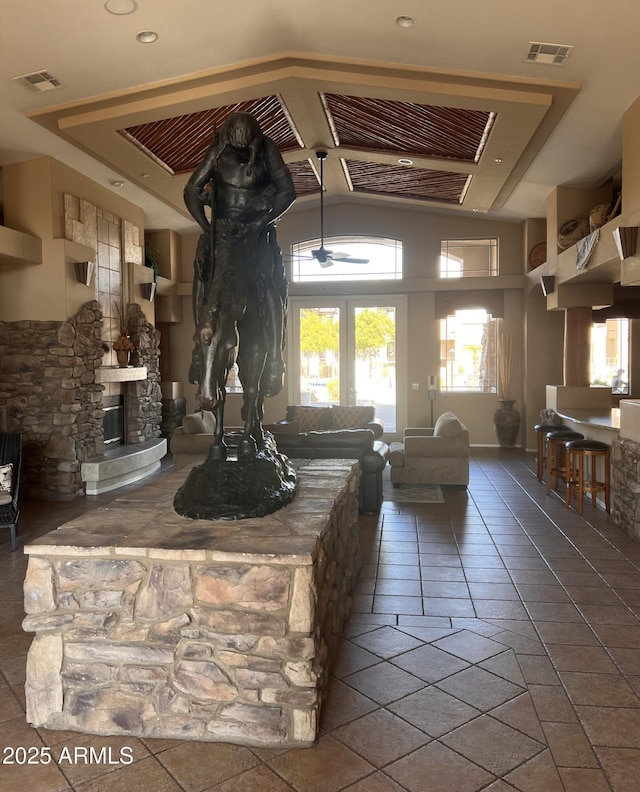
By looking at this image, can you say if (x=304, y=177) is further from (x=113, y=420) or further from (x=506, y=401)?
(x=506, y=401)

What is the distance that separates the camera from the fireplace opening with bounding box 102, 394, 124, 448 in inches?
320

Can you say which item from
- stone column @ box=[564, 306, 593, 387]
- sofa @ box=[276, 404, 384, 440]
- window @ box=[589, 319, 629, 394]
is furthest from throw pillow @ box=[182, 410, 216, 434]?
window @ box=[589, 319, 629, 394]

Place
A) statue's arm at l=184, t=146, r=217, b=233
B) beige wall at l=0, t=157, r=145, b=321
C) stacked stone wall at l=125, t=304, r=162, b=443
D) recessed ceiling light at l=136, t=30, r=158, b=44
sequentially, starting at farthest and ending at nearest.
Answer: stacked stone wall at l=125, t=304, r=162, b=443
beige wall at l=0, t=157, r=145, b=321
recessed ceiling light at l=136, t=30, r=158, b=44
statue's arm at l=184, t=146, r=217, b=233

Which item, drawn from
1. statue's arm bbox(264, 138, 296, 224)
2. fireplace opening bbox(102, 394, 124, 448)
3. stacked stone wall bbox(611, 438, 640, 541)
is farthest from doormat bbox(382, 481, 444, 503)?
statue's arm bbox(264, 138, 296, 224)

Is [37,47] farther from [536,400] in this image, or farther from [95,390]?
[536,400]

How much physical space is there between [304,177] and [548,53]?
5.15 metres

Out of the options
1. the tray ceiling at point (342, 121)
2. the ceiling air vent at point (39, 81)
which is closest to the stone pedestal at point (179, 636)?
the ceiling air vent at point (39, 81)

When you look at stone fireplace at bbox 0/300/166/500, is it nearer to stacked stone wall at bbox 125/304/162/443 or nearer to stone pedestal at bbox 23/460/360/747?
stacked stone wall at bbox 125/304/162/443

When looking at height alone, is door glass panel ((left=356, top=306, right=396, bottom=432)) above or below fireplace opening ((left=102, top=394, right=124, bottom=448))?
above

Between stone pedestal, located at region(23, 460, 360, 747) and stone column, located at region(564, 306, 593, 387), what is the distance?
689 centimetres

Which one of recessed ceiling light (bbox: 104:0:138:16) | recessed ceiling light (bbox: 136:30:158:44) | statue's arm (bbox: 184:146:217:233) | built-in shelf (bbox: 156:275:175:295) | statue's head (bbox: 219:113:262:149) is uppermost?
recessed ceiling light (bbox: 136:30:158:44)

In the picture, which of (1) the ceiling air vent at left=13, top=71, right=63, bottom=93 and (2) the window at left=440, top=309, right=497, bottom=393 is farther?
(2) the window at left=440, top=309, right=497, bottom=393

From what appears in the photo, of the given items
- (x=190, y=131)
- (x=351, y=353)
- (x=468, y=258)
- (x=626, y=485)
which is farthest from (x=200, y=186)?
(x=468, y=258)

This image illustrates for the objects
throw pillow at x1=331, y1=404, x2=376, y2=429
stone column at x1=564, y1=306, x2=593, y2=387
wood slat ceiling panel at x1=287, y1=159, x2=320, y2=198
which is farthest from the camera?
throw pillow at x1=331, y1=404, x2=376, y2=429
